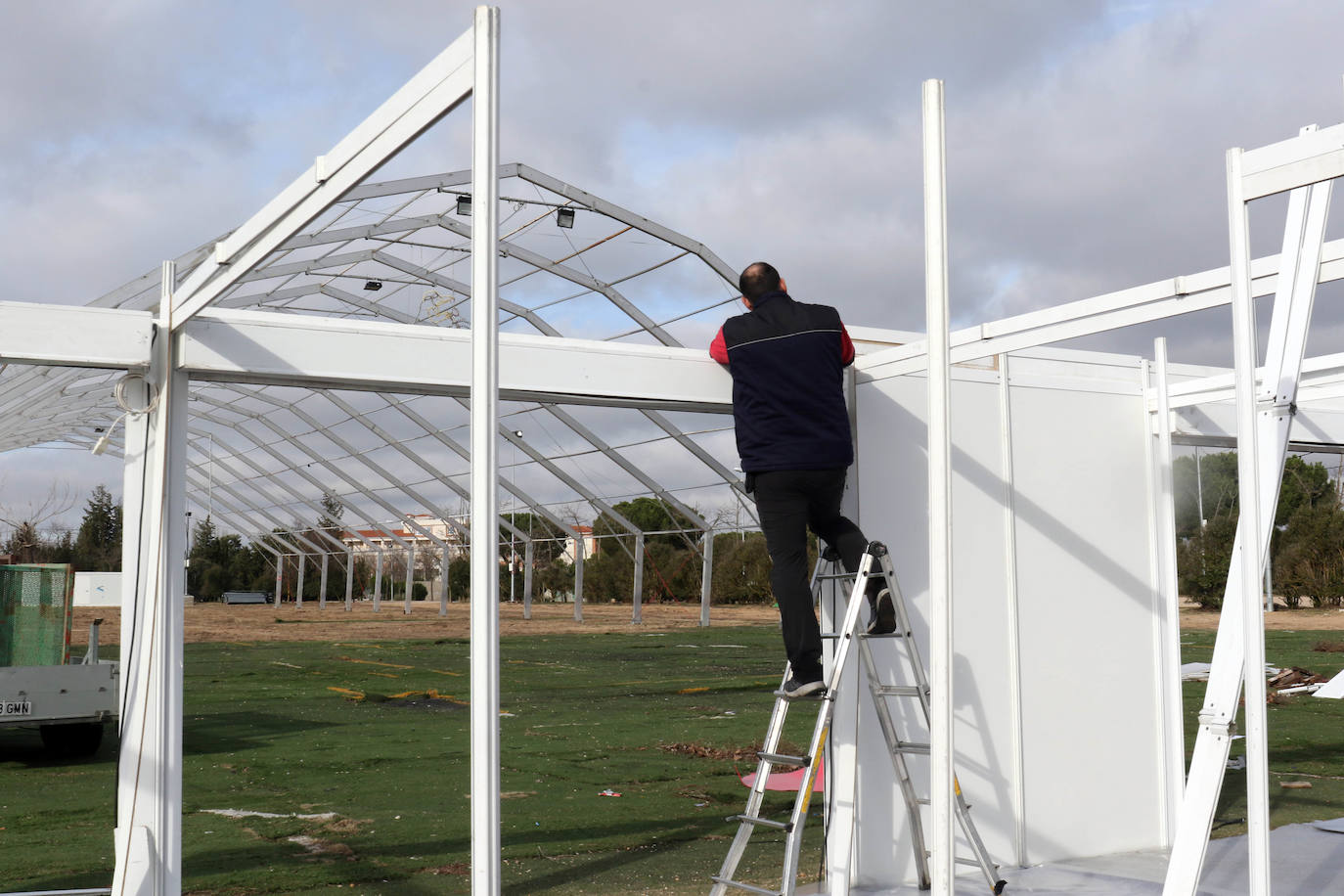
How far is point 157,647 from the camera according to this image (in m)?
4.30

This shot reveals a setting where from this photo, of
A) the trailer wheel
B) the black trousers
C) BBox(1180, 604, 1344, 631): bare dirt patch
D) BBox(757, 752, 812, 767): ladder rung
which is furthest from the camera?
BBox(1180, 604, 1344, 631): bare dirt patch

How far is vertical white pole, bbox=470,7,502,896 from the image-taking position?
8.39ft

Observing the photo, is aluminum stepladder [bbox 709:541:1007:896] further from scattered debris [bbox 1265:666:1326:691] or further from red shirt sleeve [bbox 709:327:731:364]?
scattered debris [bbox 1265:666:1326:691]

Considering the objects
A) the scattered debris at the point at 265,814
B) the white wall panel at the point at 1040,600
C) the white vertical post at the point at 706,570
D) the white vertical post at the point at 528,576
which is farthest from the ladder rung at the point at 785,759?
the white vertical post at the point at 528,576

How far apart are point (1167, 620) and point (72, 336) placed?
4917mm

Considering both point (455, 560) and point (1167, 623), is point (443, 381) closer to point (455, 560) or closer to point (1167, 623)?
point (1167, 623)

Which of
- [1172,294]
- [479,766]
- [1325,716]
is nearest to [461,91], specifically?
[479,766]

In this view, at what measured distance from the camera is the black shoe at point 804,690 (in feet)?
13.9

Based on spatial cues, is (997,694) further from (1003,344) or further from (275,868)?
(275,868)

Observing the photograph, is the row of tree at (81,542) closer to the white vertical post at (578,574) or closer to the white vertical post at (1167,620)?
the white vertical post at (578,574)

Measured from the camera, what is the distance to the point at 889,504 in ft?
17.1

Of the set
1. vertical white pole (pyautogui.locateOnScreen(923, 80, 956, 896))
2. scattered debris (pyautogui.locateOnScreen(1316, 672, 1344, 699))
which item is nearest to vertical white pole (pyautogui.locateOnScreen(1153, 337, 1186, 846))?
scattered debris (pyautogui.locateOnScreen(1316, 672, 1344, 699))

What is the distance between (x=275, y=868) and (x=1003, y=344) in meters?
3.78

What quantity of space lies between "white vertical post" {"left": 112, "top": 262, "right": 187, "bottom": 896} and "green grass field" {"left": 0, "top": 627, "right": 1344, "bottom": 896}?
63 centimetres
